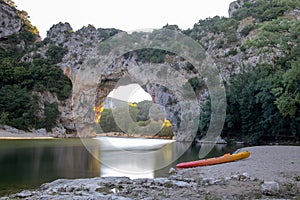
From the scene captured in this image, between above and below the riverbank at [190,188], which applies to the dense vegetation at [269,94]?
above

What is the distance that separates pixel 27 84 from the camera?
46.6 meters

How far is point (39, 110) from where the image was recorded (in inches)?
1791

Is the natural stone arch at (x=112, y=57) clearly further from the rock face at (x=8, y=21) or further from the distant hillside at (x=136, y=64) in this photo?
the rock face at (x=8, y=21)

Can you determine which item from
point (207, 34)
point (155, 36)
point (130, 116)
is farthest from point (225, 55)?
point (130, 116)

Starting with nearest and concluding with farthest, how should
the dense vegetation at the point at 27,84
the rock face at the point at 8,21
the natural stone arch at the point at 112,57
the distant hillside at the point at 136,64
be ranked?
1. the distant hillside at the point at 136,64
2. the dense vegetation at the point at 27,84
3. the natural stone arch at the point at 112,57
4. the rock face at the point at 8,21

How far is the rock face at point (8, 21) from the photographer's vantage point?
52.7 m

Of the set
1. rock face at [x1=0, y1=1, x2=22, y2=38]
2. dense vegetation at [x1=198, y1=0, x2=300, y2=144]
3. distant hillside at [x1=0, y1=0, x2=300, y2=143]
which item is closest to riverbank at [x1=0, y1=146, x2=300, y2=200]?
dense vegetation at [x1=198, y1=0, x2=300, y2=144]

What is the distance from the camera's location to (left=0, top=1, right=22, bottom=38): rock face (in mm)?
52688

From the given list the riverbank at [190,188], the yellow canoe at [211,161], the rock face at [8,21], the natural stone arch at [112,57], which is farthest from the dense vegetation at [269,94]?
the rock face at [8,21]

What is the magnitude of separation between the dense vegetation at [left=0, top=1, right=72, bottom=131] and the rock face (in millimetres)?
1047

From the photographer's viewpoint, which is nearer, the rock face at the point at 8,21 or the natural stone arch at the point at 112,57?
the natural stone arch at the point at 112,57

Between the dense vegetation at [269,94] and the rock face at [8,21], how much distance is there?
40.1 metres

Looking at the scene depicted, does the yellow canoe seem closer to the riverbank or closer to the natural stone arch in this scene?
the riverbank

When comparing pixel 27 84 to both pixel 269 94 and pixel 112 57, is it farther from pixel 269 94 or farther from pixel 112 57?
pixel 269 94
